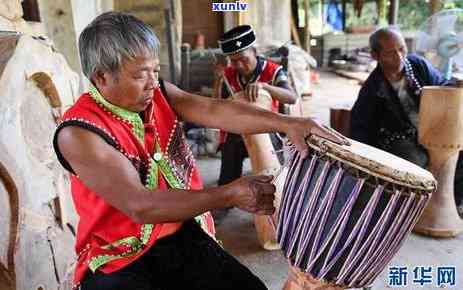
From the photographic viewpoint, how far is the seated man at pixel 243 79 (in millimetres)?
3010

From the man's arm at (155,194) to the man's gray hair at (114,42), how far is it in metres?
0.26

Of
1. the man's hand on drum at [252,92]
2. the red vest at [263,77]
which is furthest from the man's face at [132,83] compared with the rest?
the red vest at [263,77]

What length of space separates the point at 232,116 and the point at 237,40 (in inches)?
59.2

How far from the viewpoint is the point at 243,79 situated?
3252 mm

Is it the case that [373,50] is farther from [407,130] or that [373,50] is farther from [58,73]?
[58,73]

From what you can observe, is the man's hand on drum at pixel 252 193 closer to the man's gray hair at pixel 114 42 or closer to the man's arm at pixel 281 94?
the man's gray hair at pixel 114 42

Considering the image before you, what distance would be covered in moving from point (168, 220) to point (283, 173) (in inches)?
22.0

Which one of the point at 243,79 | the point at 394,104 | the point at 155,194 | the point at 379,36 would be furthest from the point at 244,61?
the point at 155,194

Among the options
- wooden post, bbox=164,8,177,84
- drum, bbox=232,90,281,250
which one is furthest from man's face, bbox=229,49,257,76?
wooden post, bbox=164,8,177,84

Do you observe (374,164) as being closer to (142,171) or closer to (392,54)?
(142,171)

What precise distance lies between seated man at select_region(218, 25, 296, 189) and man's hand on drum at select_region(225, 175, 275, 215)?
1627 millimetres

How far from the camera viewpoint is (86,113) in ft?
4.41

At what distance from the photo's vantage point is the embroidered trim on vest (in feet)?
4.57

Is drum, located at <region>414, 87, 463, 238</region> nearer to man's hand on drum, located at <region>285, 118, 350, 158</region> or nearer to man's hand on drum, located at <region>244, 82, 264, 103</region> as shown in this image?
man's hand on drum, located at <region>244, 82, 264, 103</region>
